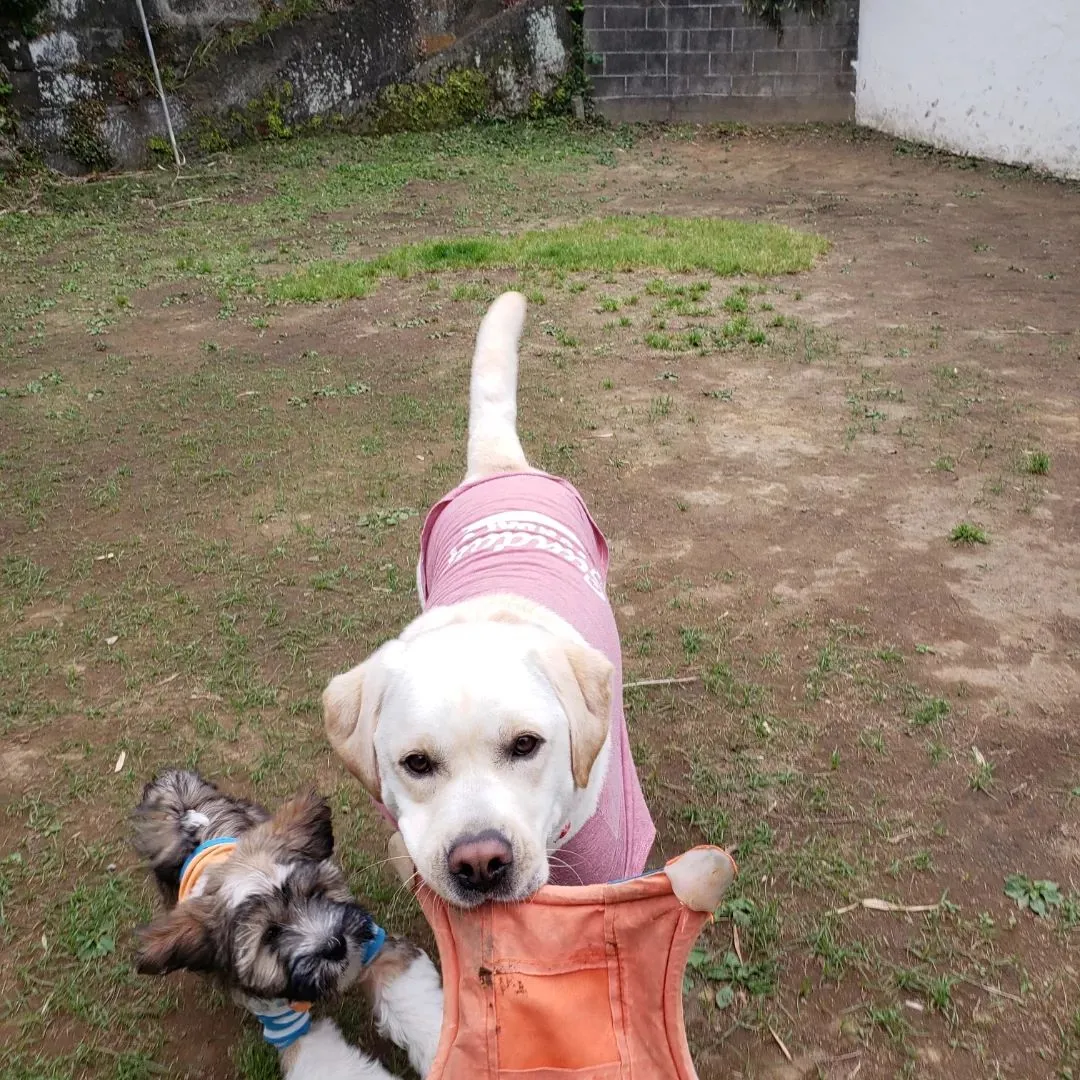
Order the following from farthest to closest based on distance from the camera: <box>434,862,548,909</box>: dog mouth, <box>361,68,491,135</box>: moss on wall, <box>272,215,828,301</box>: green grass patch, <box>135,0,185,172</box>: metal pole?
<box>361,68,491,135</box>: moss on wall → <box>135,0,185,172</box>: metal pole → <box>272,215,828,301</box>: green grass patch → <box>434,862,548,909</box>: dog mouth

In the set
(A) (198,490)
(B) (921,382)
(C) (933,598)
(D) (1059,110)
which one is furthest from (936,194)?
(A) (198,490)

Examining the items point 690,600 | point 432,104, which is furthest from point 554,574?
point 432,104

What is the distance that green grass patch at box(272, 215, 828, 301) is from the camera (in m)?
7.69

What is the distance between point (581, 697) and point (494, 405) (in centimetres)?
151

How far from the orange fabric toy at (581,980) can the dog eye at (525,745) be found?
25cm

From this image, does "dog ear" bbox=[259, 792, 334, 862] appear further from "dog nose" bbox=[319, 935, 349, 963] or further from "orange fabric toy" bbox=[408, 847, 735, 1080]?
"orange fabric toy" bbox=[408, 847, 735, 1080]

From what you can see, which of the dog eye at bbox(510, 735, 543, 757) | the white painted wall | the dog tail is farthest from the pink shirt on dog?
the white painted wall

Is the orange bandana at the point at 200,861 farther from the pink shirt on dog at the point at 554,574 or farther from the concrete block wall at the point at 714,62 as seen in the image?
the concrete block wall at the point at 714,62

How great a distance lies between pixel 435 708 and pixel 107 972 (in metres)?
1.38

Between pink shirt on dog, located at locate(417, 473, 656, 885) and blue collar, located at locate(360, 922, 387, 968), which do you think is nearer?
pink shirt on dog, located at locate(417, 473, 656, 885)

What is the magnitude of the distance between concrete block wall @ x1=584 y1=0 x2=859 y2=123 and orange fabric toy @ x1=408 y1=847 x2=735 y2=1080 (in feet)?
49.9

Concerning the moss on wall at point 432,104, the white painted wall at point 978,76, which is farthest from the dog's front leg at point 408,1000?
the moss on wall at point 432,104

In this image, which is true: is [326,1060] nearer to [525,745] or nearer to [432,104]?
[525,745]

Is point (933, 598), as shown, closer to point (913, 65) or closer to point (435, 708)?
point (435, 708)
